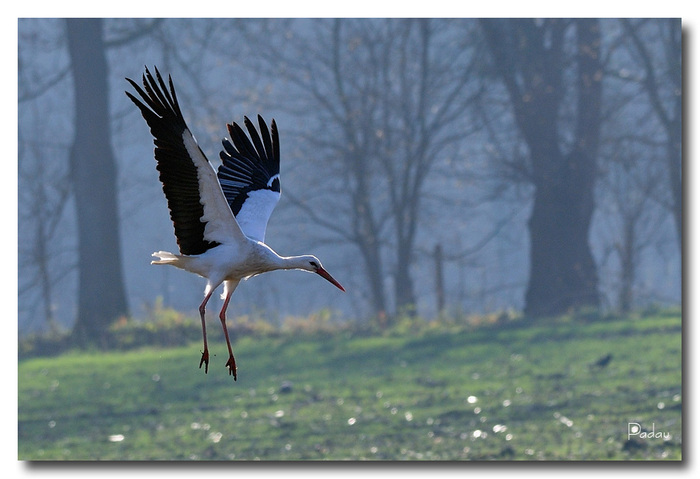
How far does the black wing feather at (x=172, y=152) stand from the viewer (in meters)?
7.34

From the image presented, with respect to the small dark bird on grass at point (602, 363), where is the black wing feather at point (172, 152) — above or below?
above

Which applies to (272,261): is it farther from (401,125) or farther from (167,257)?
(401,125)

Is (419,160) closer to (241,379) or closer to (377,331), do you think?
(377,331)

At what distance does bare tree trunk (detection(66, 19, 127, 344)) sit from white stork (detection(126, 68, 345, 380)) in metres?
16.1

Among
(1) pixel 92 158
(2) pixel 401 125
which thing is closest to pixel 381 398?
(1) pixel 92 158

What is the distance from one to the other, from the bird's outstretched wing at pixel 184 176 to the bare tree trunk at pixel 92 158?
1759 centimetres

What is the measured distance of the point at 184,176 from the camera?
7.53 metres

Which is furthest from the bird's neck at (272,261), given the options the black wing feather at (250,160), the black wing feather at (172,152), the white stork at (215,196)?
the black wing feather at (250,160)

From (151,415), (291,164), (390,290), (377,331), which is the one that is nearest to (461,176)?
(291,164)

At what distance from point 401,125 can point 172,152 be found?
1974cm

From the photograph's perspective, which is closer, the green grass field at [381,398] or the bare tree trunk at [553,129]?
the green grass field at [381,398]

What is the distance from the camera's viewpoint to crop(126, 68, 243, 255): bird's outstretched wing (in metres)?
7.34

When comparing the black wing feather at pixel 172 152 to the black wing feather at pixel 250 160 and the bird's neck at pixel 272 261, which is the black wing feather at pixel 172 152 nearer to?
the bird's neck at pixel 272 261

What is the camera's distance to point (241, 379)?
18953mm
